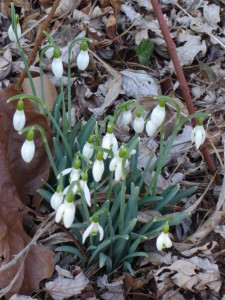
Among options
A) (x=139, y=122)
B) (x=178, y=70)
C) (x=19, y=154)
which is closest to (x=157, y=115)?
(x=139, y=122)

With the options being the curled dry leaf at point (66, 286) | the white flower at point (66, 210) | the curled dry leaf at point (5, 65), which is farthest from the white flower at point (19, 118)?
the curled dry leaf at point (5, 65)

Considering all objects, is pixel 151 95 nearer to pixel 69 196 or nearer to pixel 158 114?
pixel 158 114

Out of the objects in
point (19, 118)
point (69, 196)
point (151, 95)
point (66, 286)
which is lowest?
point (66, 286)

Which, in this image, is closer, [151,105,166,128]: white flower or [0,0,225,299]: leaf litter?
[151,105,166,128]: white flower

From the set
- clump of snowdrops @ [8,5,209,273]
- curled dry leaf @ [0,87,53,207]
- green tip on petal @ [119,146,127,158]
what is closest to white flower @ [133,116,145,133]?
clump of snowdrops @ [8,5,209,273]

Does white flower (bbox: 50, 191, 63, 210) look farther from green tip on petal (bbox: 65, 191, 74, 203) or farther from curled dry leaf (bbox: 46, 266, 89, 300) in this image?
curled dry leaf (bbox: 46, 266, 89, 300)

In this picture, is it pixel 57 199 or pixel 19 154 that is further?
pixel 19 154

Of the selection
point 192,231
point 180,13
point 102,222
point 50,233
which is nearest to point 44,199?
point 50,233
